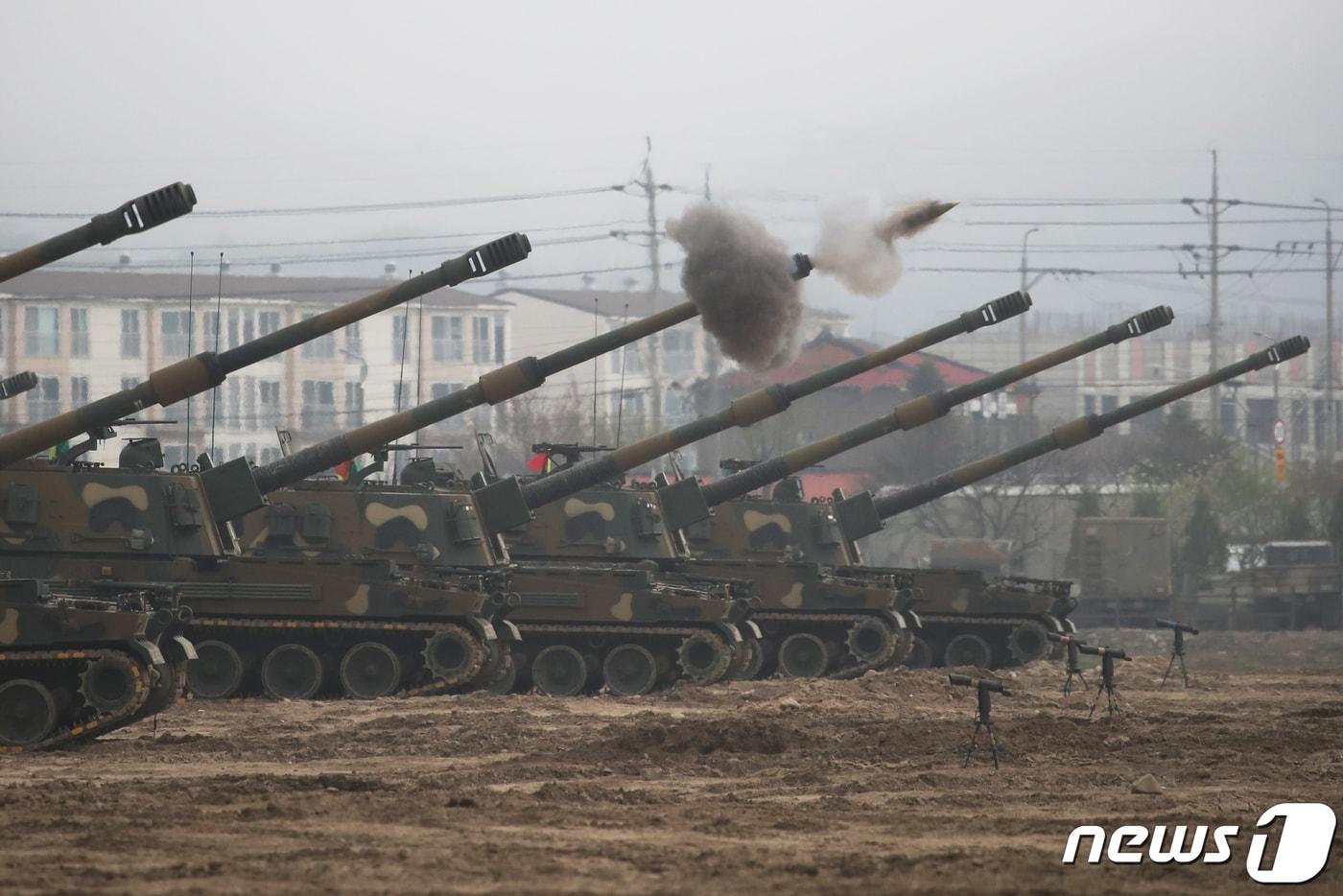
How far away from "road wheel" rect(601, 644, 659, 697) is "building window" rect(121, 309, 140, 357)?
148 ft

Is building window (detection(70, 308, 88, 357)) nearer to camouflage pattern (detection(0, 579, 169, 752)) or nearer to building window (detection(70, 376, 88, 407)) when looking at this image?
building window (detection(70, 376, 88, 407))

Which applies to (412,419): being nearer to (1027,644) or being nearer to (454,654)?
(454,654)

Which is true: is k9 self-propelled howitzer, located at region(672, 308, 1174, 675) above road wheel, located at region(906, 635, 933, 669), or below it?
above

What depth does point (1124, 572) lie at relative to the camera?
49.4 metres

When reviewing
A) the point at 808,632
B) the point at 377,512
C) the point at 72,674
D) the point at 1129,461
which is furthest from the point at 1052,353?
the point at 1129,461

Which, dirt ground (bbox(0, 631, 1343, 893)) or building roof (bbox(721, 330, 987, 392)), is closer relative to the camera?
dirt ground (bbox(0, 631, 1343, 893))

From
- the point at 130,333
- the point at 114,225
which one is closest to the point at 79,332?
the point at 130,333

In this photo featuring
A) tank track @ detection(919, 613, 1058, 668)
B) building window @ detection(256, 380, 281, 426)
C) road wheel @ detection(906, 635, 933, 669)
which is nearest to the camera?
road wheel @ detection(906, 635, 933, 669)

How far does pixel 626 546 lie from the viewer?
30.6 meters

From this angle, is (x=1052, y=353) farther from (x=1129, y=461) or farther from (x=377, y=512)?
(x=1129, y=461)

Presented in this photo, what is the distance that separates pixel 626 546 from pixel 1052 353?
8013 millimetres

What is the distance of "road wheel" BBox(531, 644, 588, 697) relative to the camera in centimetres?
2817

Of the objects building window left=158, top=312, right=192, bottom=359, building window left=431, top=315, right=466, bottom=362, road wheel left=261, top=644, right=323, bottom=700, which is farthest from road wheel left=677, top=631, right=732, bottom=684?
building window left=431, top=315, right=466, bottom=362

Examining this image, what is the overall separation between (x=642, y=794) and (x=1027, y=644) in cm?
1860
